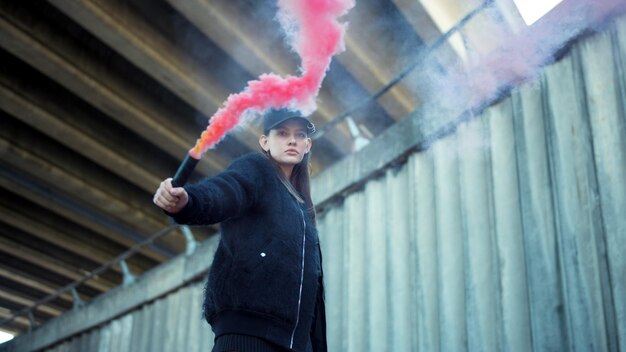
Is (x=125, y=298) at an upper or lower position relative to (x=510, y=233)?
upper

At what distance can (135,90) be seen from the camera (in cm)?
1056

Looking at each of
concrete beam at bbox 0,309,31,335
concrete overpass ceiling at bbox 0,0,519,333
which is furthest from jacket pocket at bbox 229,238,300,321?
concrete beam at bbox 0,309,31,335

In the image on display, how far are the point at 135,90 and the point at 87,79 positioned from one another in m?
0.82

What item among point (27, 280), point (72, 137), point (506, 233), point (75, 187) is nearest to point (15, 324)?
point (27, 280)

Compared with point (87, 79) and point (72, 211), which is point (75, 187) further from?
point (87, 79)

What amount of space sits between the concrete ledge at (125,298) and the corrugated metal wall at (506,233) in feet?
7.74

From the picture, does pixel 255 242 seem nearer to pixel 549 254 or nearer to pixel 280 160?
pixel 280 160

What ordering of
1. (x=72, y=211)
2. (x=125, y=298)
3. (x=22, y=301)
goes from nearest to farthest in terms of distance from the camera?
(x=125, y=298) → (x=72, y=211) → (x=22, y=301)

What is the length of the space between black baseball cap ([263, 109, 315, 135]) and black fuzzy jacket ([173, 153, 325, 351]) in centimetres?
20

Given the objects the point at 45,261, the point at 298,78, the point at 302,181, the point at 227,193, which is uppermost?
the point at 45,261

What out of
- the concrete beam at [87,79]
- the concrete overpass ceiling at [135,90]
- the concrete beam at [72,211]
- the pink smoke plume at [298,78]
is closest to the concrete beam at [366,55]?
the concrete overpass ceiling at [135,90]

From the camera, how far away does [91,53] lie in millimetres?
9867

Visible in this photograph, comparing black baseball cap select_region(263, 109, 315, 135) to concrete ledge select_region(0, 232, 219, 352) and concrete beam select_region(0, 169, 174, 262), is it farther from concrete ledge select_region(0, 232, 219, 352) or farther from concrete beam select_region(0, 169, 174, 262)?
concrete beam select_region(0, 169, 174, 262)

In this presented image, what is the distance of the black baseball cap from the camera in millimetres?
3727
